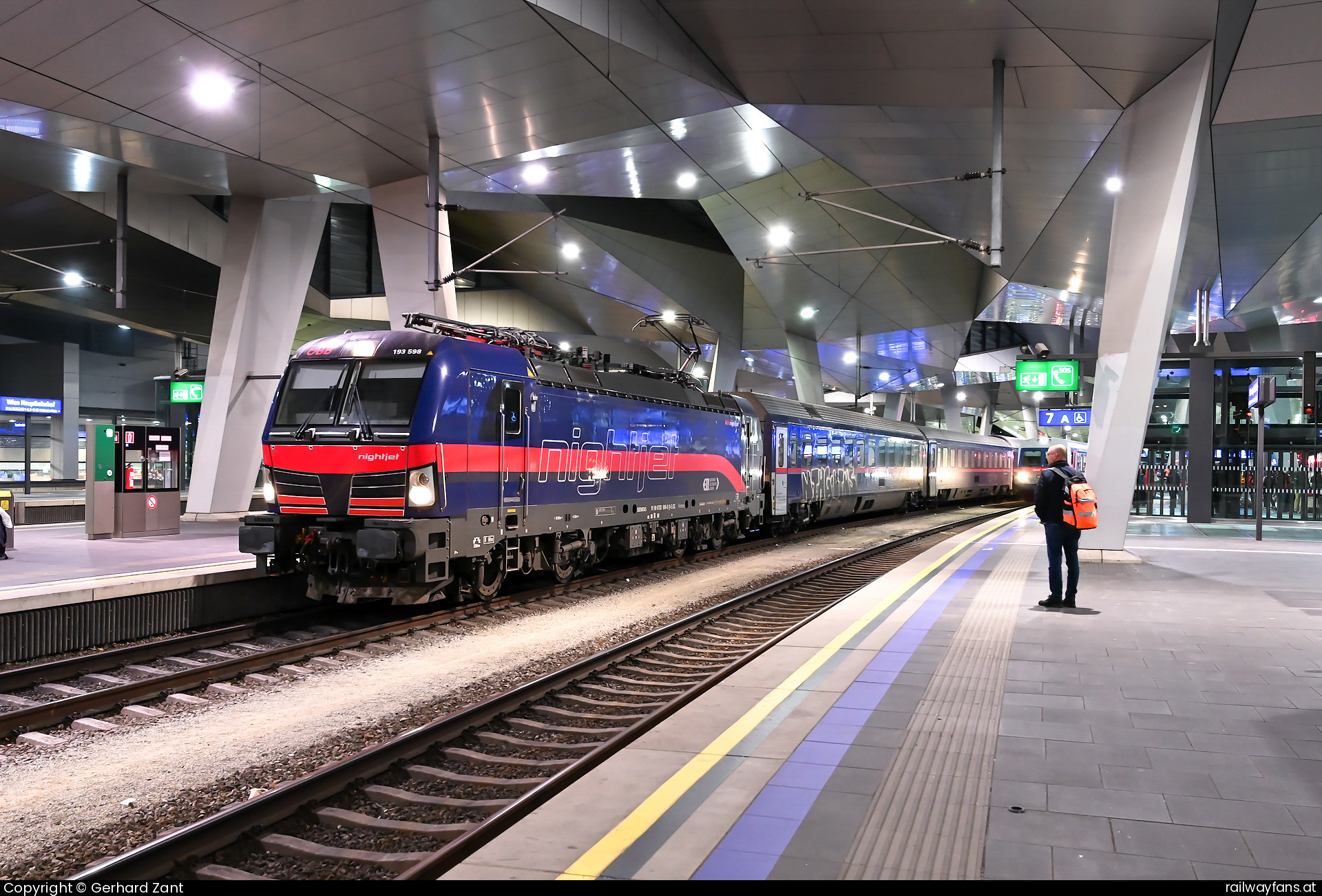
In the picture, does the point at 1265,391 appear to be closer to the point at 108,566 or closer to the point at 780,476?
the point at 780,476

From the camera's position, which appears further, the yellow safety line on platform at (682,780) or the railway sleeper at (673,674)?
the railway sleeper at (673,674)

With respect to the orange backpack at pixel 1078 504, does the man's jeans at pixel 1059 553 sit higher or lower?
lower

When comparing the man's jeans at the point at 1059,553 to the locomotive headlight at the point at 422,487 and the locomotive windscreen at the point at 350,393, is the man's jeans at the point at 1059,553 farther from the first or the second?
the locomotive windscreen at the point at 350,393

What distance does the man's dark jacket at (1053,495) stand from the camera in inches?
403

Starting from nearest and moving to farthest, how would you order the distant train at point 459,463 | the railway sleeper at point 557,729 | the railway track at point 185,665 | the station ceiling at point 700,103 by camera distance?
the railway sleeper at point 557,729 < the railway track at point 185,665 < the distant train at point 459,463 < the station ceiling at point 700,103

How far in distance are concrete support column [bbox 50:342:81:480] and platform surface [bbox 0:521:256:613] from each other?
2996cm

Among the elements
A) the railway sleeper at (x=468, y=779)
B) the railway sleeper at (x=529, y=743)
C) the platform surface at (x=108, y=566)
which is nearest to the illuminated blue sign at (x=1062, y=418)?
the platform surface at (x=108, y=566)

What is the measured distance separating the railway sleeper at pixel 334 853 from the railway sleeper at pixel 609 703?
9.24 feet

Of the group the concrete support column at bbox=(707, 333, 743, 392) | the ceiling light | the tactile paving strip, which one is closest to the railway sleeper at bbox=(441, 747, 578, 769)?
the tactile paving strip

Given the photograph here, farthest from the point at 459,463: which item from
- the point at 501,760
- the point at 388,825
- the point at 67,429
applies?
the point at 67,429

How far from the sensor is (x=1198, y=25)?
1255 cm

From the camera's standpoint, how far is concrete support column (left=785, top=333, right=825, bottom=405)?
3919 cm

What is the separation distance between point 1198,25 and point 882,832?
13193 mm
